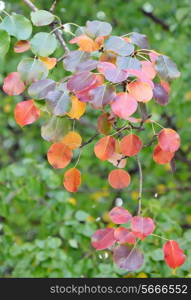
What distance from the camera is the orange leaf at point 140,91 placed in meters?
0.98

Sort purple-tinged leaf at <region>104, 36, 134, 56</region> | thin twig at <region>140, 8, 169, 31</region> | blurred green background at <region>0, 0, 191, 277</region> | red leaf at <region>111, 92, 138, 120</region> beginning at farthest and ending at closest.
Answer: thin twig at <region>140, 8, 169, 31</region>, blurred green background at <region>0, 0, 191, 277</region>, purple-tinged leaf at <region>104, 36, 134, 56</region>, red leaf at <region>111, 92, 138, 120</region>

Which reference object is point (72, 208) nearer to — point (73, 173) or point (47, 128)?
point (73, 173)

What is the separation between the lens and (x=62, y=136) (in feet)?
3.42

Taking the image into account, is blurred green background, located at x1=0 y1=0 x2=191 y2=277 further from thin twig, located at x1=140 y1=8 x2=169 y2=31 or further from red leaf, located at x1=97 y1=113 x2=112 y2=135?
red leaf, located at x1=97 y1=113 x2=112 y2=135

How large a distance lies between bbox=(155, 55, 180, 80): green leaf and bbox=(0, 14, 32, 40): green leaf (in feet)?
0.84

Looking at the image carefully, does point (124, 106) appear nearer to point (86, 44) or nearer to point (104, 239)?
point (86, 44)

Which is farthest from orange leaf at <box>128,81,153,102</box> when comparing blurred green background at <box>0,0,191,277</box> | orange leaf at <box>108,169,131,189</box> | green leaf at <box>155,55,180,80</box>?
blurred green background at <box>0,0,191,277</box>

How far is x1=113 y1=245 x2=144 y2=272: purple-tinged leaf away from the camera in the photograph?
1079 mm

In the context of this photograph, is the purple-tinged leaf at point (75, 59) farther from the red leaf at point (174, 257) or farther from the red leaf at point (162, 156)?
the red leaf at point (174, 257)

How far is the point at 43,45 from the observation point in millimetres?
1110

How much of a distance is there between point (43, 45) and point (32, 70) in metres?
0.06

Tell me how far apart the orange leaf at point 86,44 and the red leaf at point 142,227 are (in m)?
0.32

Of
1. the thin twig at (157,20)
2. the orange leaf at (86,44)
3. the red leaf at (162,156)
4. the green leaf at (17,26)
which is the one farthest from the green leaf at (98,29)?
the thin twig at (157,20)

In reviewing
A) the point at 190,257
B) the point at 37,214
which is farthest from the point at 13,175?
the point at 190,257
